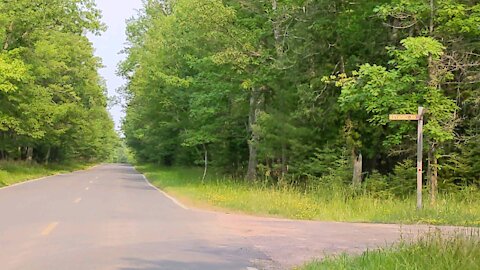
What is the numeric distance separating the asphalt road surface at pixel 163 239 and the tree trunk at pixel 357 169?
5.90 metres

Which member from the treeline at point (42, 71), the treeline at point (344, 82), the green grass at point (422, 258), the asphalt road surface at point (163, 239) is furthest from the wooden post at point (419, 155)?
the treeline at point (42, 71)

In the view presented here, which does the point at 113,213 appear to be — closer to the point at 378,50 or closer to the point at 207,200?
the point at 207,200

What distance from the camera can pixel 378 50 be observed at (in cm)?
2081

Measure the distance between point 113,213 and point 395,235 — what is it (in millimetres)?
8085

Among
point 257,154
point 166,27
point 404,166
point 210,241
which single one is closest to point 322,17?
point 404,166

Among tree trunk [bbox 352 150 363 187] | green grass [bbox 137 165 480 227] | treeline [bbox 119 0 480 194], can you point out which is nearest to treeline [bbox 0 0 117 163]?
treeline [bbox 119 0 480 194]

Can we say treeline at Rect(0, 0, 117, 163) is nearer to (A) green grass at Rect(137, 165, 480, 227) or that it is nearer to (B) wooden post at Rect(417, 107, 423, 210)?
(A) green grass at Rect(137, 165, 480, 227)

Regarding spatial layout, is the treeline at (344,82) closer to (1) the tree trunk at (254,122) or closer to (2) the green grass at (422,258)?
(1) the tree trunk at (254,122)

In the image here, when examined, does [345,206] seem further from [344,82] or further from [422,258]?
[422,258]

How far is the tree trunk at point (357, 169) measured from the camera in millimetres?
19922

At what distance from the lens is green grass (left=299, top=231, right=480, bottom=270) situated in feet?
20.8

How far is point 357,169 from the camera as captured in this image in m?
20.4

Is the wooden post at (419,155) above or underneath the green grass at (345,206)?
above

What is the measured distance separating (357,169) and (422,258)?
13887 mm
